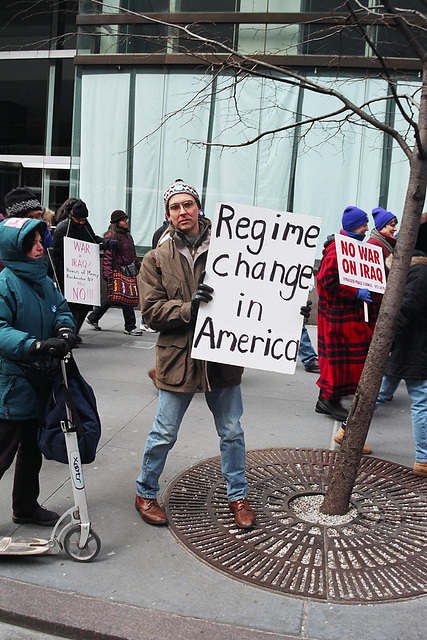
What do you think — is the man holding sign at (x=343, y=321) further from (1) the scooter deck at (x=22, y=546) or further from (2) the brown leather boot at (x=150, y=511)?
(1) the scooter deck at (x=22, y=546)

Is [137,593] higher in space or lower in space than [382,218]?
lower

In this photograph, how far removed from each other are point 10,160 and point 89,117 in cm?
408

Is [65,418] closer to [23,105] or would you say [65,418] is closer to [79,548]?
[79,548]

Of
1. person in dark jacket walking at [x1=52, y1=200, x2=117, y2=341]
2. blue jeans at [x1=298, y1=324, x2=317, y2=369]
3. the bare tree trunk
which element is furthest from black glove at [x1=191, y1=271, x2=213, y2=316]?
person in dark jacket walking at [x1=52, y1=200, x2=117, y2=341]

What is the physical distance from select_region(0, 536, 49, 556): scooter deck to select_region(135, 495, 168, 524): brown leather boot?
23.8 inches

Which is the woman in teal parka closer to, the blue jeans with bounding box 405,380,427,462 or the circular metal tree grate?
the circular metal tree grate

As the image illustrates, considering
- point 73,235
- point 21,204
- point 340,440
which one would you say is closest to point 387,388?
point 340,440

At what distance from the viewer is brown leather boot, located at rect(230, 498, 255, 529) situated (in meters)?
3.70

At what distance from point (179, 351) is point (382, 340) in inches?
45.6

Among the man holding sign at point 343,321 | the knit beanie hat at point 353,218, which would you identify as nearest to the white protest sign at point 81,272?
the man holding sign at point 343,321

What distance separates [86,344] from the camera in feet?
27.4

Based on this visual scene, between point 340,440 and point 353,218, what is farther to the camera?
point 353,218

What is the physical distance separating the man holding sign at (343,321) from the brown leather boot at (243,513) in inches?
59.5

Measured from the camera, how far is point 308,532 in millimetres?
3686
